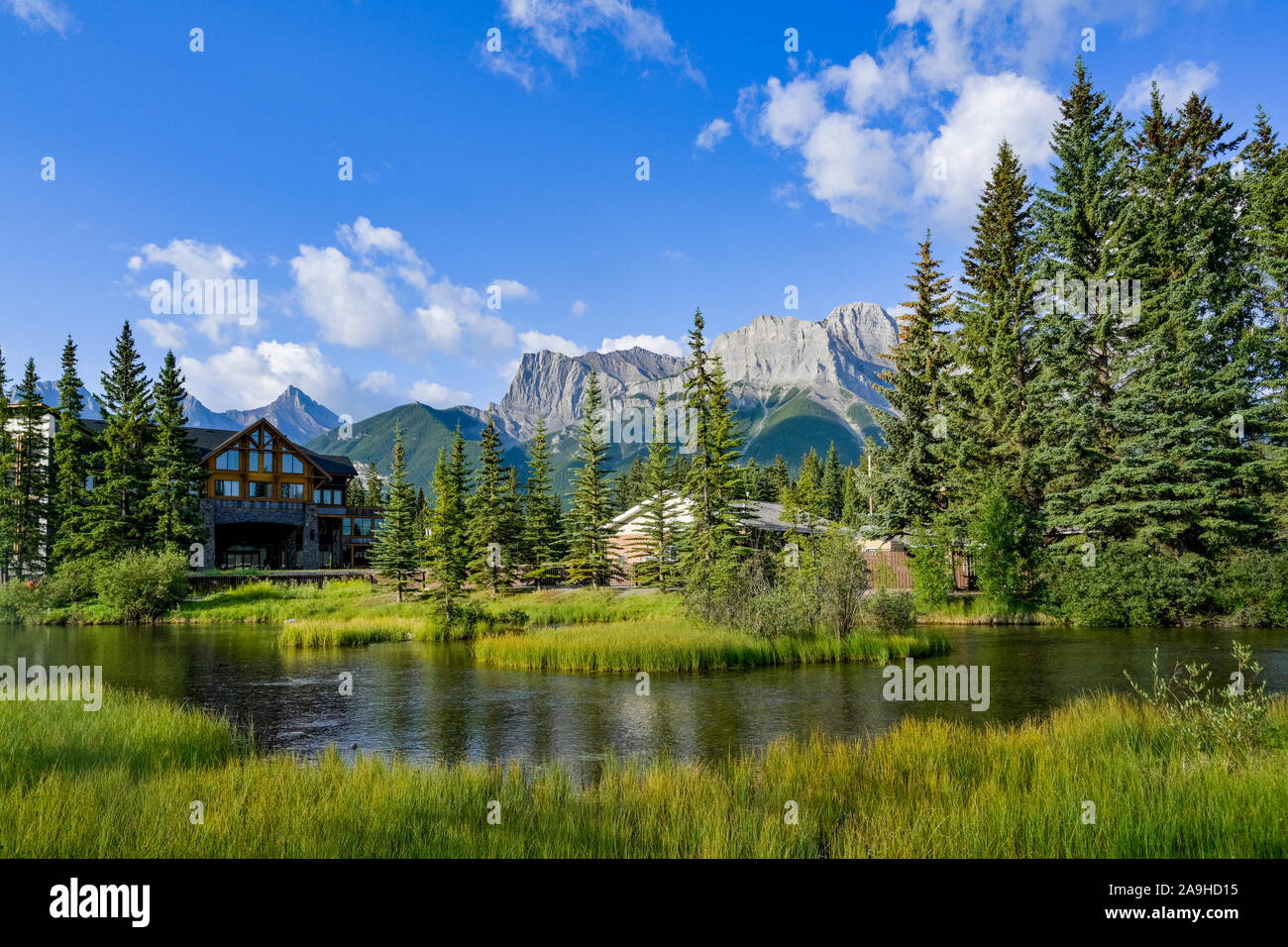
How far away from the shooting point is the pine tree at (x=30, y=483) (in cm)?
4578

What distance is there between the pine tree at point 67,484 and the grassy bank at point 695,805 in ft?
143

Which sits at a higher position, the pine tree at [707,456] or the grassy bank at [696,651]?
the pine tree at [707,456]

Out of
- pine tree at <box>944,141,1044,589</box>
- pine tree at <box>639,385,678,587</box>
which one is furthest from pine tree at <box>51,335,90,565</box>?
pine tree at <box>944,141,1044,589</box>

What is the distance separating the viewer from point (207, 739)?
1265 centimetres

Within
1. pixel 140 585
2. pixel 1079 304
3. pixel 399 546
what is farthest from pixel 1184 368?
pixel 140 585

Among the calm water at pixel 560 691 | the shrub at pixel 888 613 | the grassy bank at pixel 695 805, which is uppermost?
the grassy bank at pixel 695 805

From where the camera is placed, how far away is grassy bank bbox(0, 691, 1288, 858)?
21.5 feet

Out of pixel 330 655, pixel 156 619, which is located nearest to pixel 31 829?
pixel 330 655

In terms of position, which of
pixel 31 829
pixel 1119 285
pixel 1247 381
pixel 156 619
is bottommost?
pixel 156 619

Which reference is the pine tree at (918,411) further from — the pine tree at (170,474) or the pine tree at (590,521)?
the pine tree at (170,474)

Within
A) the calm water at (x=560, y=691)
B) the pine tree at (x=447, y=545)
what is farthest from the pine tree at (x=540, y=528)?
the calm water at (x=560, y=691)
